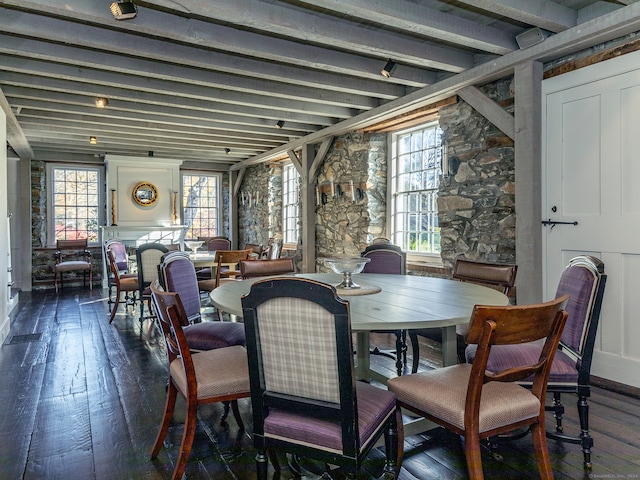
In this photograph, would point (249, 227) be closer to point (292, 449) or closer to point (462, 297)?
point (462, 297)

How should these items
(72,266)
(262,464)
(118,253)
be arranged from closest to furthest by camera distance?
1. (262,464)
2. (118,253)
3. (72,266)

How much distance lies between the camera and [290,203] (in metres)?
8.09

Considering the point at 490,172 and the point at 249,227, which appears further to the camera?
the point at 249,227

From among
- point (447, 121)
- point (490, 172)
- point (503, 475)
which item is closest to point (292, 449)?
point (503, 475)

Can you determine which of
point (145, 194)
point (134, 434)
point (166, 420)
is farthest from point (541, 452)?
point (145, 194)

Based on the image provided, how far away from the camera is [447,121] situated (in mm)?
4398

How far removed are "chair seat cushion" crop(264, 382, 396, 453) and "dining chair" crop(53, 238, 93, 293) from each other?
24.8ft

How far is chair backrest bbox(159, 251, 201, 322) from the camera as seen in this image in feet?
9.03

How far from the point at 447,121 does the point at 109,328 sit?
4298 millimetres

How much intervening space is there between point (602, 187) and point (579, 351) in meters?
1.57

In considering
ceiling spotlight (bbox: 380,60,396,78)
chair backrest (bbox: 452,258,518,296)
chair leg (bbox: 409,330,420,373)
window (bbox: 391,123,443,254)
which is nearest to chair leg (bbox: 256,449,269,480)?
chair leg (bbox: 409,330,420,373)

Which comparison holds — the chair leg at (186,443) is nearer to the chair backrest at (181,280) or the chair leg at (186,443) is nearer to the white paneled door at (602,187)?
the chair backrest at (181,280)

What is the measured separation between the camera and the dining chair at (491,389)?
148 centimetres

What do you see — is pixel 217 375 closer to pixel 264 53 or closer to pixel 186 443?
pixel 186 443
